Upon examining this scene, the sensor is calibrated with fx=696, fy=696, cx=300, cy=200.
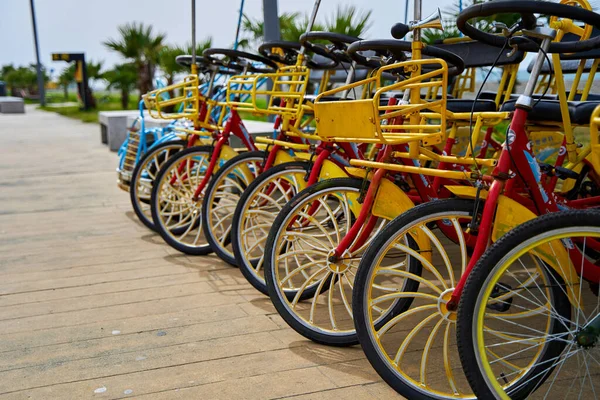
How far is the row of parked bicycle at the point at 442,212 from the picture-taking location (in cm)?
164

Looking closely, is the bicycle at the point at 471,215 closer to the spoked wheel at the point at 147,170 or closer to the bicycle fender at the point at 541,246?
the bicycle fender at the point at 541,246

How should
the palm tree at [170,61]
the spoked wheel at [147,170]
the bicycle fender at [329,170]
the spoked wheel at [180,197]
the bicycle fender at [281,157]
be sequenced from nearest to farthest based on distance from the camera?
the bicycle fender at [329,170]
the bicycle fender at [281,157]
the spoked wheel at [180,197]
the spoked wheel at [147,170]
the palm tree at [170,61]

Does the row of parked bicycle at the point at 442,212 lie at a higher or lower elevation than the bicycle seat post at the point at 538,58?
lower

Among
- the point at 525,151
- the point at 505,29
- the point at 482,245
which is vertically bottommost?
the point at 482,245

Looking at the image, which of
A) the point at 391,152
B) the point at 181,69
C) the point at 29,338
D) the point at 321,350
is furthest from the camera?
the point at 181,69

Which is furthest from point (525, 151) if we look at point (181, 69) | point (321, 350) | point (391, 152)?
point (181, 69)

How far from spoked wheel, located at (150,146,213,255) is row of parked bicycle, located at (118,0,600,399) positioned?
0.04 feet

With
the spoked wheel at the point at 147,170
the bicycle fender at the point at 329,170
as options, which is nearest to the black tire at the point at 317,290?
the bicycle fender at the point at 329,170

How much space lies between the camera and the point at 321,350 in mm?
2293

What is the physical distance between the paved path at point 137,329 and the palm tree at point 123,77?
12708 millimetres

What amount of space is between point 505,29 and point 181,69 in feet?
36.0

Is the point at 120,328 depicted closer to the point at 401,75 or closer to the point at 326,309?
the point at 326,309

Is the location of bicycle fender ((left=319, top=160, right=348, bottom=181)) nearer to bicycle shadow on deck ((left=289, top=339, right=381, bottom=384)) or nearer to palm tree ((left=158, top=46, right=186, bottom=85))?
bicycle shadow on deck ((left=289, top=339, right=381, bottom=384))

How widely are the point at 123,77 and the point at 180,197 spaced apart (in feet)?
44.8
